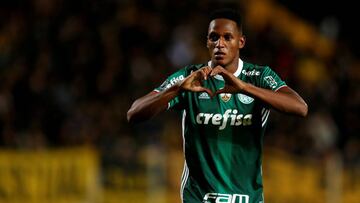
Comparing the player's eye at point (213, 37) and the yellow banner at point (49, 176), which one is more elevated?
the player's eye at point (213, 37)

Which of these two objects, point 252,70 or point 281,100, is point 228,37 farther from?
point 281,100

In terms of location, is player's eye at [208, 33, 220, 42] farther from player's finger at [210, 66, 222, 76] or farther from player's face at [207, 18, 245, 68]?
player's finger at [210, 66, 222, 76]

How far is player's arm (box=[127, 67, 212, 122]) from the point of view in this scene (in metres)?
5.70

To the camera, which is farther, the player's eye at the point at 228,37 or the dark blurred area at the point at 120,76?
the dark blurred area at the point at 120,76

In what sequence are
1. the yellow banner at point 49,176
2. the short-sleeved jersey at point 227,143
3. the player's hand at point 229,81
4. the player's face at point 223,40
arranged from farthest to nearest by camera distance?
the yellow banner at point 49,176
the short-sleeved jersey at point 227,143
the player's face at point 223,40
the player's hand at point 229,81

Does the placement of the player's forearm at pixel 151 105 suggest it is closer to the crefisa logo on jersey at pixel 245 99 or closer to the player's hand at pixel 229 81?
the player's hand at pixel 229 81

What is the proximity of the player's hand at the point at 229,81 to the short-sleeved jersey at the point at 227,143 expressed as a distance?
0.46 metres

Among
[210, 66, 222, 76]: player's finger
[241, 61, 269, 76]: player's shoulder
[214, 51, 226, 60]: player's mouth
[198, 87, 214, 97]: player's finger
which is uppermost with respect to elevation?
[214, 51, 226, 60]: player's mouth

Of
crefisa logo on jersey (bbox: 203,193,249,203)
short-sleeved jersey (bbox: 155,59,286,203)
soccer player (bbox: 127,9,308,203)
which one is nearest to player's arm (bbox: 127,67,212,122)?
soccer player (bbox: 127,9,308,203)

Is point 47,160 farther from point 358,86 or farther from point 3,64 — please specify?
point 358,86

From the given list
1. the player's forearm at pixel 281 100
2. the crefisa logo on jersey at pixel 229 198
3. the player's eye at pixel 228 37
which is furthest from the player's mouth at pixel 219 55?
the crefisa logo on jersey at pixel 229 198

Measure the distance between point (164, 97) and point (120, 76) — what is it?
9.53 m

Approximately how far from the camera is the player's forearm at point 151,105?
581cm

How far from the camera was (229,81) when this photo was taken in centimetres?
570
